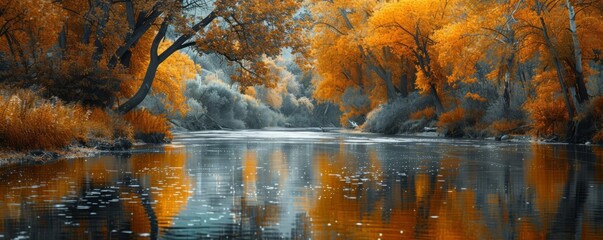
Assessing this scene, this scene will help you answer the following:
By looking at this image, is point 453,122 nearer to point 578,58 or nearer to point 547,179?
point 578,58

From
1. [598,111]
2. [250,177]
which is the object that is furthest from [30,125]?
[598,111]

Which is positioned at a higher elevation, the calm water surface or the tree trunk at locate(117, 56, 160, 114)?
the tree trunk at locate(117, 56, 160, 114)

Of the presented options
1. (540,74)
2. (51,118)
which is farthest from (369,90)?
(51,118)

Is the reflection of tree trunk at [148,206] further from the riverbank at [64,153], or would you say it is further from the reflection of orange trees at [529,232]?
the riverbank at [64,153]

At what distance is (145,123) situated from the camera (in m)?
37.2

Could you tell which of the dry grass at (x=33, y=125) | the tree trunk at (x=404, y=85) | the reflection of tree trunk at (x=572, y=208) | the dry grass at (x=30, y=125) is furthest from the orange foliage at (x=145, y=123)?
the tree trunk at (x=404, y=85)

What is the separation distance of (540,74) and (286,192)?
27878mm

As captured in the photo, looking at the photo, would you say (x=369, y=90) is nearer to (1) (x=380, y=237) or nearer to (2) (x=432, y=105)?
(2) (x=432, y=105)

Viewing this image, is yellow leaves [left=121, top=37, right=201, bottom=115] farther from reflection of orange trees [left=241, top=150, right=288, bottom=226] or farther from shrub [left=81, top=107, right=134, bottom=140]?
reflection of orange trees [left=241, top=150, right=288, bottom=226]

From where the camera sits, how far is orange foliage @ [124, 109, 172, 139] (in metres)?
36.8

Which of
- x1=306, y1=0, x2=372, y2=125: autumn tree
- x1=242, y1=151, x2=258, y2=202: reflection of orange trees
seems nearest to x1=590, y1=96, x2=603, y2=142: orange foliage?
x1=242, y1=151, x2=258, y2=202: reflection of orange trees

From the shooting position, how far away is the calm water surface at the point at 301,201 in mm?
8945

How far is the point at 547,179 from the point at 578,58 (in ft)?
66.2

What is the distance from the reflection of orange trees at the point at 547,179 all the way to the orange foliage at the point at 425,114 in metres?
30.0
